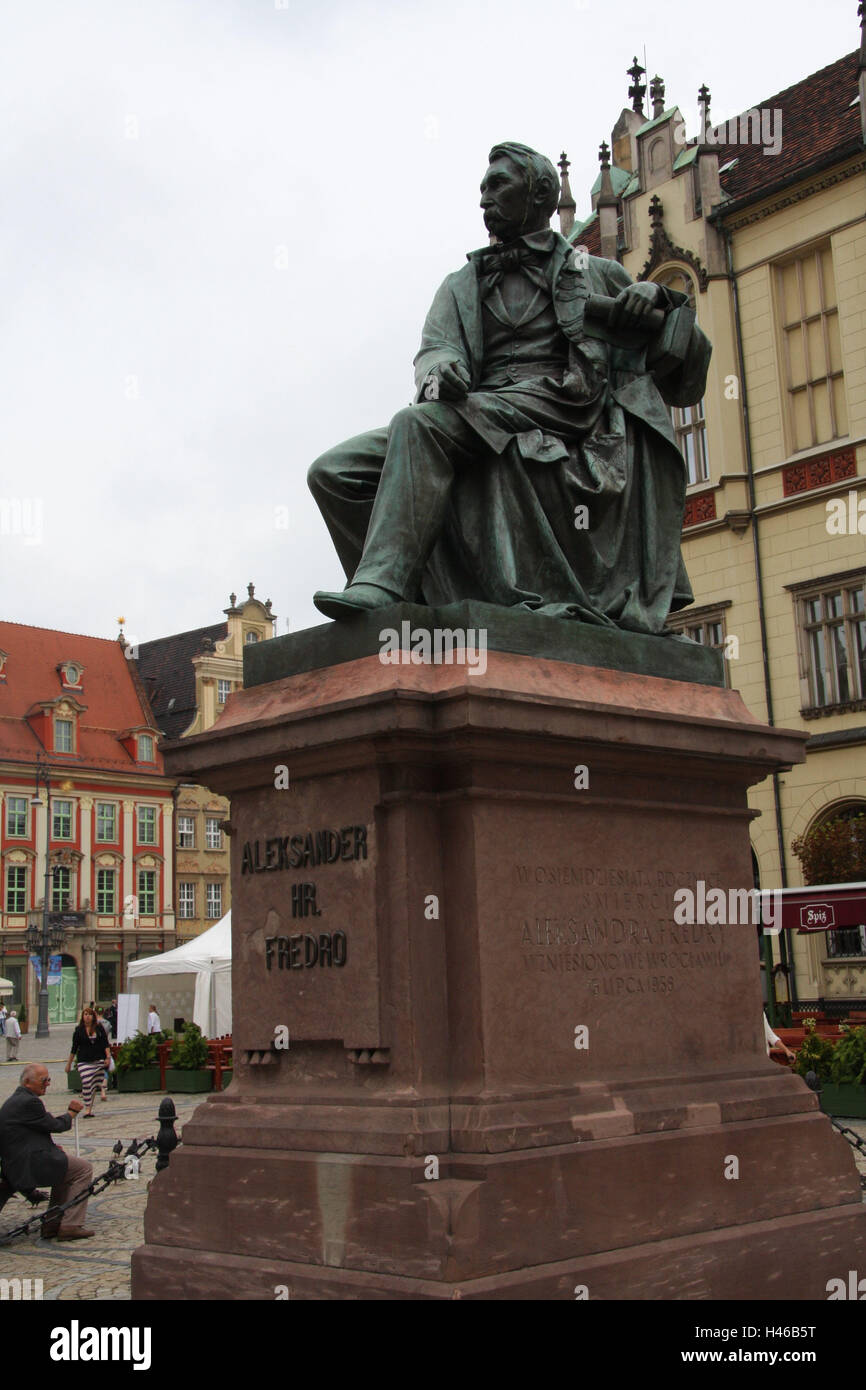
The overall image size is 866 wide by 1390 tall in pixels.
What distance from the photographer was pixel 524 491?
535cm

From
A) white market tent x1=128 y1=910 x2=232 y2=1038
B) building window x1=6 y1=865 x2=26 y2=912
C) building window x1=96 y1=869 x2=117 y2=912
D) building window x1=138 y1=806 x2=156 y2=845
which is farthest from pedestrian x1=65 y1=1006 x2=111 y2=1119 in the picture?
building window x1=138 y1=806 x2=156 y2=845

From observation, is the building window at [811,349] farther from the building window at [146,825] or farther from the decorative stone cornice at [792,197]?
the building window at [146,825]

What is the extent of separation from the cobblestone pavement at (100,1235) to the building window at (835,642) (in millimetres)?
14298

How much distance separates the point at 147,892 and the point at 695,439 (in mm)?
35982

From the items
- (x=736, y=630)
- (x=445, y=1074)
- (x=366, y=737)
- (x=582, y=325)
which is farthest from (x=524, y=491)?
(x=736, y=630)

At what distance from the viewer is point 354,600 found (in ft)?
16.0

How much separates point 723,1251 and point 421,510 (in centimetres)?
263

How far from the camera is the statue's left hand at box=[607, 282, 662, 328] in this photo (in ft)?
19.0

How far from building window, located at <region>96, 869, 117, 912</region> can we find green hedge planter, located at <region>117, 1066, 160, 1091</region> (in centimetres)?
3672

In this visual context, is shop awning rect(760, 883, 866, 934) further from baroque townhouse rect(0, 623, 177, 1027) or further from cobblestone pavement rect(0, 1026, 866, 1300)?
baroque townhouse rect(0, 623, 177, 1027)

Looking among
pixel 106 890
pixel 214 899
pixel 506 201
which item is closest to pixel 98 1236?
pixel 506 201

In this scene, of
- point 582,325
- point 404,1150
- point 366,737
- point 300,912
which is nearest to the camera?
point 404,1150
